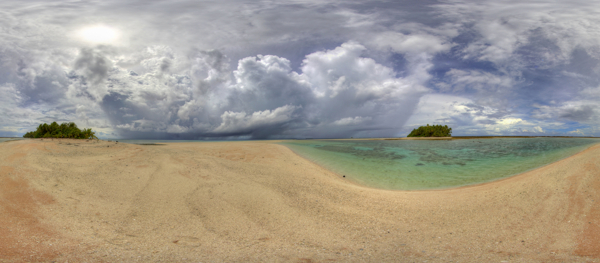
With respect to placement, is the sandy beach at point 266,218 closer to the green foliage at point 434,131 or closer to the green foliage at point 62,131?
the green foliage at point 62,131

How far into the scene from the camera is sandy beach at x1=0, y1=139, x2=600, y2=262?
3852 millimetres

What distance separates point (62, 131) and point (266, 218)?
16866 millimetres

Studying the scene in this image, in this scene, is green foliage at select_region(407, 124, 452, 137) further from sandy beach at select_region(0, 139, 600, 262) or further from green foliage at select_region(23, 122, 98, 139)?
green foliage at select_region(23, 122, 98, 139)

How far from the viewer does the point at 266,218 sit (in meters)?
5.42

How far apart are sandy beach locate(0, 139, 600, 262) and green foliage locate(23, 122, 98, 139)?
6671 millimetres

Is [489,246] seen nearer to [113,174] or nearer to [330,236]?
[330,236]

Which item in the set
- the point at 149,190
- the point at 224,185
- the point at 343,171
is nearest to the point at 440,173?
the point at 343,171

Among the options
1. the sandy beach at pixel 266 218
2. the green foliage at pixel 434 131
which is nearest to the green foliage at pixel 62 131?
the sandy beach at pixel 266 218

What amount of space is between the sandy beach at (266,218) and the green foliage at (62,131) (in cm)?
667

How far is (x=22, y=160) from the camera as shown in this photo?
7363mm

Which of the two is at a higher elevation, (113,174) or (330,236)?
(113,174)

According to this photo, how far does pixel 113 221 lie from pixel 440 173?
1263 cm

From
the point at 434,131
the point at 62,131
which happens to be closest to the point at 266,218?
the point at 62,131

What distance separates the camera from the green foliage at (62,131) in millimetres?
13992
